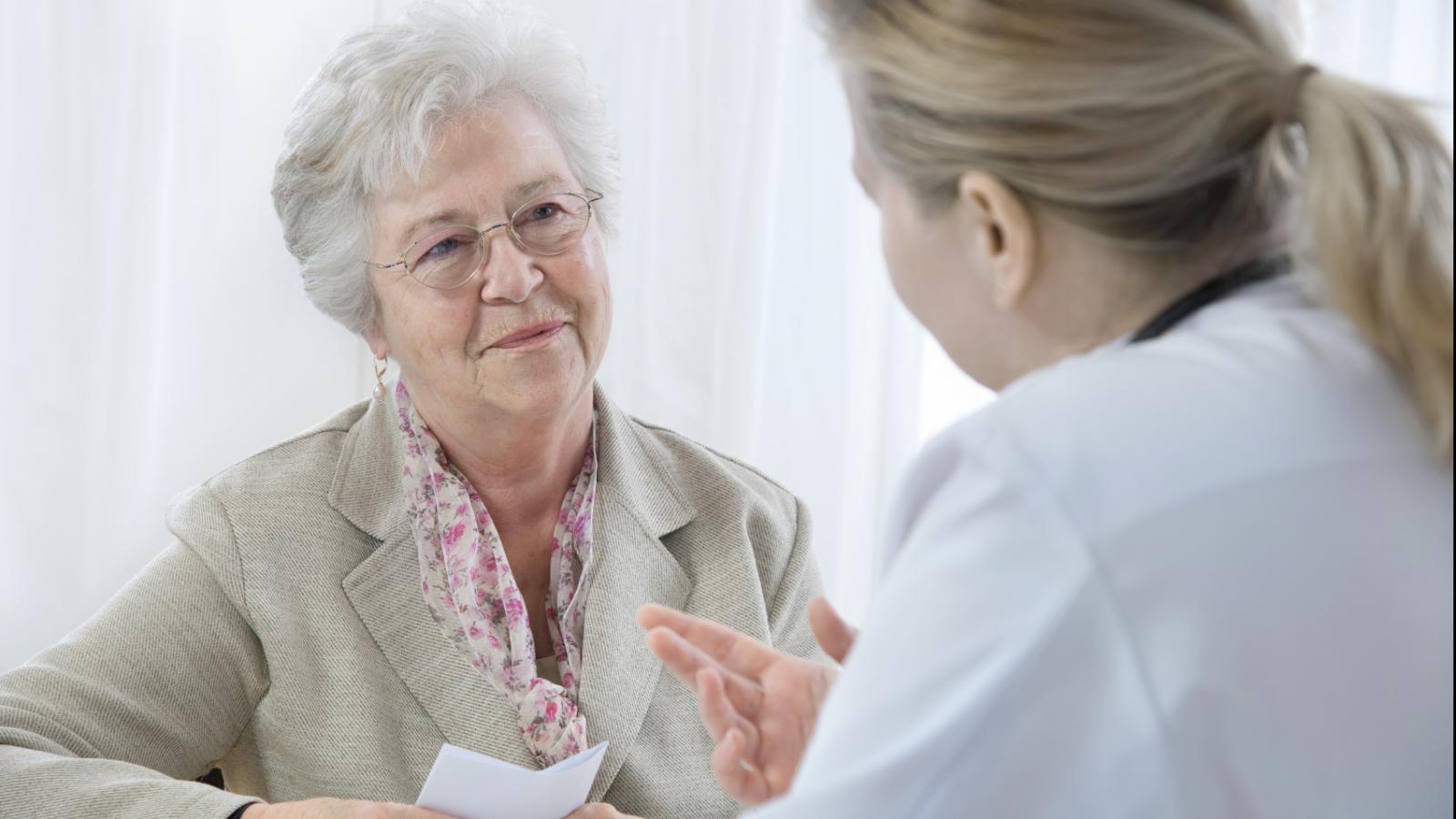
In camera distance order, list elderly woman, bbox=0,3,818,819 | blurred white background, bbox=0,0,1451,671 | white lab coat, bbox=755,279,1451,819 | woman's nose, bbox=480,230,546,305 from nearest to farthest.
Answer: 1. white lab coat, bbox=755,279,1451,819
2. elderly woman, bbox=0,3,818,819
3. woman's nose, bbox=480,230,546,305
4. blurred white background, bbox=0,0,1451,671

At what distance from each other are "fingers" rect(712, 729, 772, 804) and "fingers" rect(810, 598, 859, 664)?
0.39 feet

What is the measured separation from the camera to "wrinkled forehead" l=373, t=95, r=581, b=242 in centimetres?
180

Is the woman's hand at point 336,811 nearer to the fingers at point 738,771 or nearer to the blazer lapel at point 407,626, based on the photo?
the blazer lapel at point 407,626

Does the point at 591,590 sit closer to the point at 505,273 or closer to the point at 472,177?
the point at 505,273

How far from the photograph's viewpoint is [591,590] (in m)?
1.90

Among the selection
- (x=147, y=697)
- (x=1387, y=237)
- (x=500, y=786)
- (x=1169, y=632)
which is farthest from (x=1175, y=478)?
(x=147, y=697)

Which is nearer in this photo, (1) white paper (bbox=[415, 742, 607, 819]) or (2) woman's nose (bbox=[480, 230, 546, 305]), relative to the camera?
(1) white paper (bbox=[415, 742, 607, 819])

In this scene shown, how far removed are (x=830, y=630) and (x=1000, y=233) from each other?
17.5 inches

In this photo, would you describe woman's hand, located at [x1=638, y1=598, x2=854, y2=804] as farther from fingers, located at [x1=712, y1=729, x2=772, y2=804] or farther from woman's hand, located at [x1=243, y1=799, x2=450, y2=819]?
woman's hand, located at [x1=243, y1=799, x2=450, y2=819]

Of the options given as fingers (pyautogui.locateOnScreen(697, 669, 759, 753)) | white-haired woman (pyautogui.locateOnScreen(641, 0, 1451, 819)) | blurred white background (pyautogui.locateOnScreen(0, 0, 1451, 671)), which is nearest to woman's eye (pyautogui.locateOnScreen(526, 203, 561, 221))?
blurred white background (pyautogui.locateOnScreen(0, 0, 1451, 671))

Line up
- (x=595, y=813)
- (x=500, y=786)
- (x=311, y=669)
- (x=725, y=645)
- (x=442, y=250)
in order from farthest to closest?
(x=442, y=250), (x=311, y=669), (x=595, y=813), (x=500, y=786), (x=725, y=645)

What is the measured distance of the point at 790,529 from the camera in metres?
2.06

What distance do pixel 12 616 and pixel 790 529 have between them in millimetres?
1429

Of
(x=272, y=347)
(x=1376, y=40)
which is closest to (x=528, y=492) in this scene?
(x=272, y=347)
